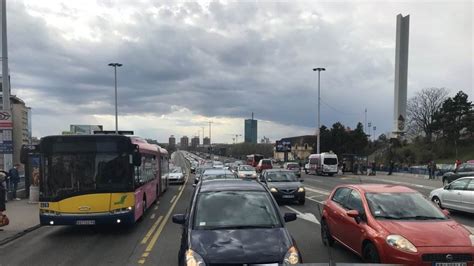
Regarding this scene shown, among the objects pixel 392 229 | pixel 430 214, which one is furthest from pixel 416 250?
pixel 430 214

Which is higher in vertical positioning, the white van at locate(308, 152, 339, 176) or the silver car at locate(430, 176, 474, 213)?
the silver car at locate(430, 176, 474, 213)

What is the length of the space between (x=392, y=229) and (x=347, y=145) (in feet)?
274

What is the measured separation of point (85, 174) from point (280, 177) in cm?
1080

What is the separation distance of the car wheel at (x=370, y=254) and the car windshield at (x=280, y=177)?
514 inches

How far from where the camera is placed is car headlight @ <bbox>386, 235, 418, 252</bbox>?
6770 millimetres

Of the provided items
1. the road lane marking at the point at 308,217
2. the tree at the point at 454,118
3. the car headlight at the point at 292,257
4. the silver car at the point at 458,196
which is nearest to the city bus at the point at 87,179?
the road lane marking at the point at 308,217

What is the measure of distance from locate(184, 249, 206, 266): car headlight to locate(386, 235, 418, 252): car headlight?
9.70ft

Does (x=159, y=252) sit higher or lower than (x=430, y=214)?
lower

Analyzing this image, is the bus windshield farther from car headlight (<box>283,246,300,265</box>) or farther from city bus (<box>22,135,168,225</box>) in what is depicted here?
car headlight (<box>283,246,300,265</box>)

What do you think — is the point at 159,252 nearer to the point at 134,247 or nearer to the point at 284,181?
the point at 134,247

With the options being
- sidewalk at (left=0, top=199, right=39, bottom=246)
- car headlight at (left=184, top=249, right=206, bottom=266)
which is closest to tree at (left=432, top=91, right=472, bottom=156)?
sidewalk at (left=0, top=199, right=39, bottom=246)

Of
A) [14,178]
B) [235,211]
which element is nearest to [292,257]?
[235,211]

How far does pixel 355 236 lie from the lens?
8188mm

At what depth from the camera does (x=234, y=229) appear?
6809 millimetres
